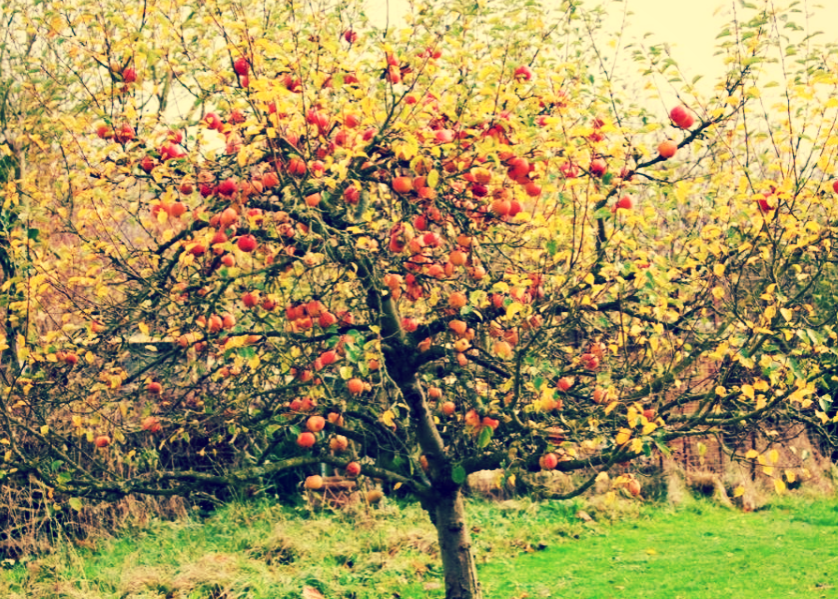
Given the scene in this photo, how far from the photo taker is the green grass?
689cm

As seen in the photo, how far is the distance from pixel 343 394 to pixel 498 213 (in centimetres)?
170

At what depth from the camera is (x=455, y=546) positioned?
477 centimetres

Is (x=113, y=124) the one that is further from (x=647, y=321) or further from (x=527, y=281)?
(x=647, y=321)

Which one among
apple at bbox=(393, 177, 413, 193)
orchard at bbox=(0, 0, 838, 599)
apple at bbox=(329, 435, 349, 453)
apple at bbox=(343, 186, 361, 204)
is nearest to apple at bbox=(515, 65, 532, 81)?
orchard at bbox=(0, 0, 838, 599)

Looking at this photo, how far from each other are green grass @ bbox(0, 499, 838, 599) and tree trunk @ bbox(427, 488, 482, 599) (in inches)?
88.4

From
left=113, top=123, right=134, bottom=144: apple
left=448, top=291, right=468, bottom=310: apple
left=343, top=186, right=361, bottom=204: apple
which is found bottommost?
left=448, top=291, right=468, bottom=310: apple

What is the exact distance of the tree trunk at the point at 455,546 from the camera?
4746mm

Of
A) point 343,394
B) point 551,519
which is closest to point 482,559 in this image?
point 551,519

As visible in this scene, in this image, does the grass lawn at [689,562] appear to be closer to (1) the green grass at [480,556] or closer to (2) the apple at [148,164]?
(1) the green grass at [480,556]

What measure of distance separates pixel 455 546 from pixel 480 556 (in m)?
3.66

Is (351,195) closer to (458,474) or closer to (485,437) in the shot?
(485,437)

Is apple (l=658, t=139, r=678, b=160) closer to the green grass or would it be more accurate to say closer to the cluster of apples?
the cluster of apples

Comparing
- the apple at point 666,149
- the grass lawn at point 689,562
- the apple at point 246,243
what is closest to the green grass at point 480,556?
the grass lawn at point 689,562

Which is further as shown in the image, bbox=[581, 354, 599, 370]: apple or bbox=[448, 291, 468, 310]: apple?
bbox=[581, 354, 599, 370]: apple
